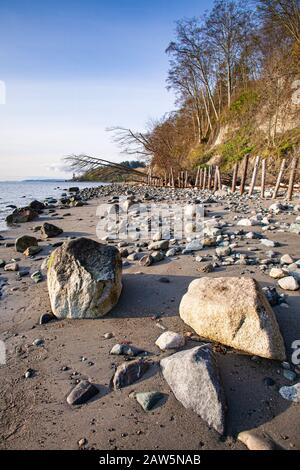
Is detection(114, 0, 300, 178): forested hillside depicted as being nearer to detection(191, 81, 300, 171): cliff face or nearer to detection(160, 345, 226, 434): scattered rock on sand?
detection(191, 81, 300, 171): cliff face

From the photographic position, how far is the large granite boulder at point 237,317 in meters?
2.37

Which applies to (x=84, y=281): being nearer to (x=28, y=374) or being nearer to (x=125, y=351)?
(x=125, y=351)

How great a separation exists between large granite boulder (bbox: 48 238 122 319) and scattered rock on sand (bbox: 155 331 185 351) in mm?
862

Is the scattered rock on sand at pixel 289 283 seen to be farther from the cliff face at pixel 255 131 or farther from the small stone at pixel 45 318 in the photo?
the cliff face at pixel 255 131

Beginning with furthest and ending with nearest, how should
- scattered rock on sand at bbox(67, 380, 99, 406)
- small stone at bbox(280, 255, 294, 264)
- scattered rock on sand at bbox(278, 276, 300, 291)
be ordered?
small stone at bbox(280, 255, 294, 264)
scattered rock on sand at bbox(278, 276, 300, 291)
scattered rock on sand at bbox(67, 380, 99, 406)

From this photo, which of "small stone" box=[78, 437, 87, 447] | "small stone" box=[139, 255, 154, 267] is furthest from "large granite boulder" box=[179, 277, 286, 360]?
"small stone" box=[139, 255, 154, 267]

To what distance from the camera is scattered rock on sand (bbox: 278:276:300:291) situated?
3.41 metres

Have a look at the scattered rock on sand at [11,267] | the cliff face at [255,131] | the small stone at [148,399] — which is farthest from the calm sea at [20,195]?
the cliff face at [255,131]

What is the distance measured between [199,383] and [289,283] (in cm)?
192

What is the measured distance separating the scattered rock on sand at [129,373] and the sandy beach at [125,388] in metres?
0.05

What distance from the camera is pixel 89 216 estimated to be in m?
10.5

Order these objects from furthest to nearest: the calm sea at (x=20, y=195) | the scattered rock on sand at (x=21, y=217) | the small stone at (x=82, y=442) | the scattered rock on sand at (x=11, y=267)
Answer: the calm sea at (x=20, y=195), the scattered rock on sand at (x=21, y=217), the scattered rock on sand at (x=11, y=267), the small stone at (x=82, y=442)

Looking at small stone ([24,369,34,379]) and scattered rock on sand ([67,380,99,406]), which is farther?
small stone ([24,369,34,379])
